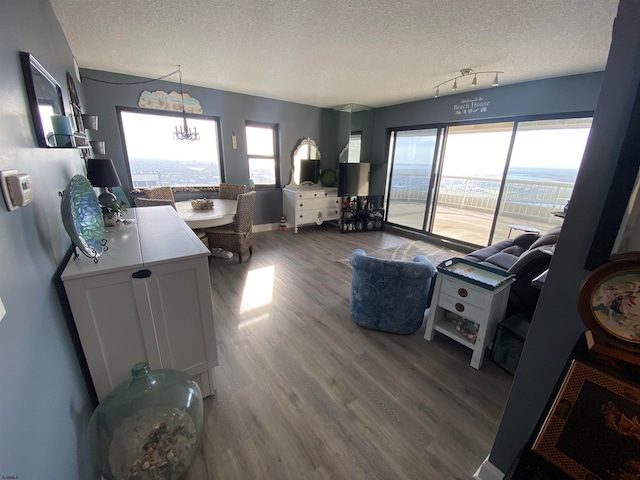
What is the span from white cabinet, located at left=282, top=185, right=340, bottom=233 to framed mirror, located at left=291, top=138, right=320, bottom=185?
0.58ft

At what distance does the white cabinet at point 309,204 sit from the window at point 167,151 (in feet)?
4.59

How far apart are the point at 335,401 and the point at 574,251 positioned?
1.47m

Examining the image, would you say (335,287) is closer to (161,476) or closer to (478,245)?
(161,476)

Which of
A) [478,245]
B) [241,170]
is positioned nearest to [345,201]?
[241,170]

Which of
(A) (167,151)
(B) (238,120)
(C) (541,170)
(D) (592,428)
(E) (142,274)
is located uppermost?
(B) (238,120)

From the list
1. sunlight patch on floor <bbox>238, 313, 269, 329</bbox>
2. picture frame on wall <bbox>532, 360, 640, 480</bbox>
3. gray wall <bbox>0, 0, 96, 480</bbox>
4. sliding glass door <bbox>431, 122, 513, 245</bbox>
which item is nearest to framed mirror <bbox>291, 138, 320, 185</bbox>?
sliding glass door <bbox>431, 122, 513, 245</bbox>

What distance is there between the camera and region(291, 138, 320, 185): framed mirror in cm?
545

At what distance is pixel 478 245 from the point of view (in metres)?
4.29


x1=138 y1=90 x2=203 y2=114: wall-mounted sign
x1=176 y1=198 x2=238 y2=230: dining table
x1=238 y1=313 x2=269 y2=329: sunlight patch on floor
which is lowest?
x1=238 y1=313 x2=269 y2=329: sunlight patch on floor

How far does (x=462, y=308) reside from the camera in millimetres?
1958

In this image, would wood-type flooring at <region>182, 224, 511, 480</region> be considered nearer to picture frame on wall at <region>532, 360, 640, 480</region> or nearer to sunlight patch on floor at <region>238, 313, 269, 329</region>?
sunlight patch on floor at <region>238, 313, 269, 329</region>

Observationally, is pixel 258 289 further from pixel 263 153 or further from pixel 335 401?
pixel 263 153

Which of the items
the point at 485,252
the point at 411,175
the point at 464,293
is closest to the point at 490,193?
→ the point at 411,175

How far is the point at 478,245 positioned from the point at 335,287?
9.00 feet
